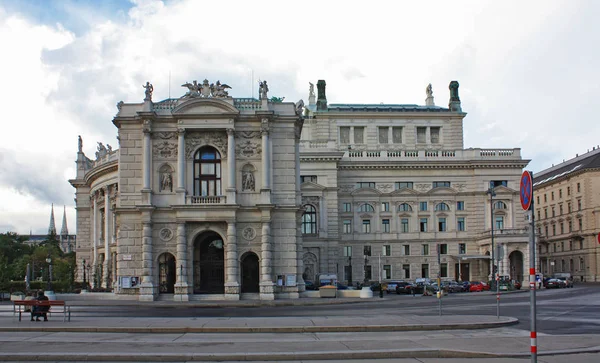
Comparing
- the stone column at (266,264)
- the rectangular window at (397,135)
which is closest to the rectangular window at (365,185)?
the rectangular window at (397,135)

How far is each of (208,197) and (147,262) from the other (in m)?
7.09

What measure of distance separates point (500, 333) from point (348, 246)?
7415 centimetres

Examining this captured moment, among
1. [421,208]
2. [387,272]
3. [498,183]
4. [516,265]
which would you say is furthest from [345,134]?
[516,265]

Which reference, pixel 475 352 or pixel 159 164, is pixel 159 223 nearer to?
pixel 159 164

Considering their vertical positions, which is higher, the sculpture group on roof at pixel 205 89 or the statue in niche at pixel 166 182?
the sculpture group on roof at pixel 205 89

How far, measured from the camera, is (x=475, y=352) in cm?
1966

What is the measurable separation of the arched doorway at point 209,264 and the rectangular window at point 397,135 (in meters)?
50.2

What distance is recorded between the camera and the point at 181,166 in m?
58.0

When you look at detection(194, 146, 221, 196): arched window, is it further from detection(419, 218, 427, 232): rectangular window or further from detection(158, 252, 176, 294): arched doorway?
detection(419, 218, 427, 232): rectangular window

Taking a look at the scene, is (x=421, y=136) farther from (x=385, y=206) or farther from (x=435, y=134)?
(x=385, y=206)

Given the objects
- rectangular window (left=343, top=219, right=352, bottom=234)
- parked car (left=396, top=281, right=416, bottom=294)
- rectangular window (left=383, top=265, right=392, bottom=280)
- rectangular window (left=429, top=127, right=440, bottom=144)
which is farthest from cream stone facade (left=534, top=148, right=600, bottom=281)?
parked car (left=396, top=281, right=416, bottom=294)

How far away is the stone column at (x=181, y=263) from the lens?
56656mm

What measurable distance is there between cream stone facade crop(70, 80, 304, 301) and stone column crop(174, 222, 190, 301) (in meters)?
0.08

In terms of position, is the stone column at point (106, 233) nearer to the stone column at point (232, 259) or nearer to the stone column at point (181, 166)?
the stone column at point (181, 166)
